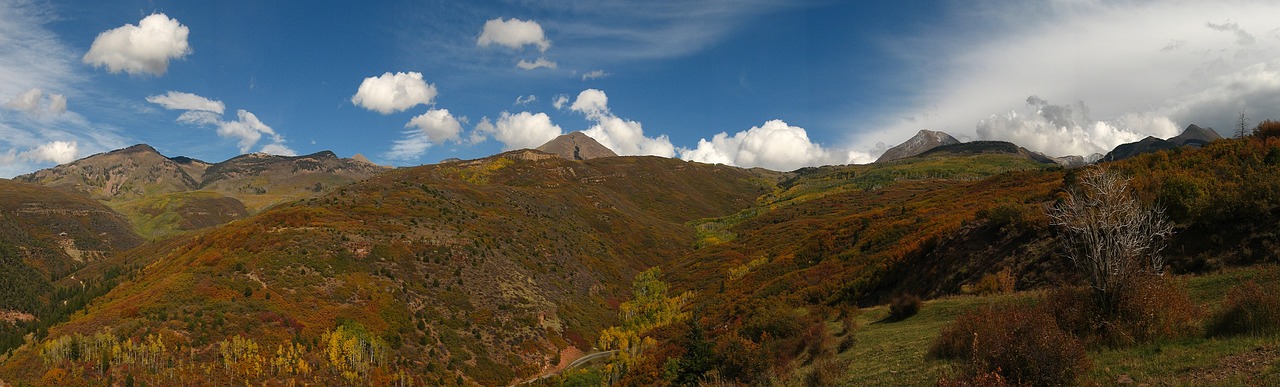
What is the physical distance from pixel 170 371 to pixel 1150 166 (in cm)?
8511

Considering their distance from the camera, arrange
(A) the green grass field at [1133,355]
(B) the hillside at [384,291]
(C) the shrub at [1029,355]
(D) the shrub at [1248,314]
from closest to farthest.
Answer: (A) the green grass field at [1133,355]
(C) the shrub at [1029,355]
(D) the shrub at [1248,314]
(B) the hillside at [384,291]

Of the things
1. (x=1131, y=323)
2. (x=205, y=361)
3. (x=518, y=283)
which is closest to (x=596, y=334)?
(x=518, y=283)

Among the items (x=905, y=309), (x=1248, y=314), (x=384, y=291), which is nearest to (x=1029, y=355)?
(x=1248, y=314)

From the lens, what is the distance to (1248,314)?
14.6 metres

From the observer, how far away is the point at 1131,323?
633 inches

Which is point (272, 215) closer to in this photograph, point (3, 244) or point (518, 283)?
point (518, 283)

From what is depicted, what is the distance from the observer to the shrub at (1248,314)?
14.2m

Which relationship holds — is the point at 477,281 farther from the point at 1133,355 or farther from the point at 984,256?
the point at 1133,355

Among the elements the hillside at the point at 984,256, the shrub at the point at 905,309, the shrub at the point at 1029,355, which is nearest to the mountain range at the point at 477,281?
the hillside at the point at 984,256

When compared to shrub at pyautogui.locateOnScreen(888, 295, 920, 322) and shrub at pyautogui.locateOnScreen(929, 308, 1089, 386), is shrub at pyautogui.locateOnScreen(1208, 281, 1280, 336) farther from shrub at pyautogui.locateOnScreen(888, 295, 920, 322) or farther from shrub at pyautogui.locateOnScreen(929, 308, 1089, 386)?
shrub at pyautogui.locateOnScreen(888, 295, 920, 322)

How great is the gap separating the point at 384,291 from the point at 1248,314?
263 ft

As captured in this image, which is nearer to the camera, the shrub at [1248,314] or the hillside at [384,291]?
the shrub at [1248,314]

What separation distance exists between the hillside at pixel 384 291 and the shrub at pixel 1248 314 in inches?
2542

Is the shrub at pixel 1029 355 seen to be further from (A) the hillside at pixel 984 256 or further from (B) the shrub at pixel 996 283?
(B) the shrub at pixel 996 283
